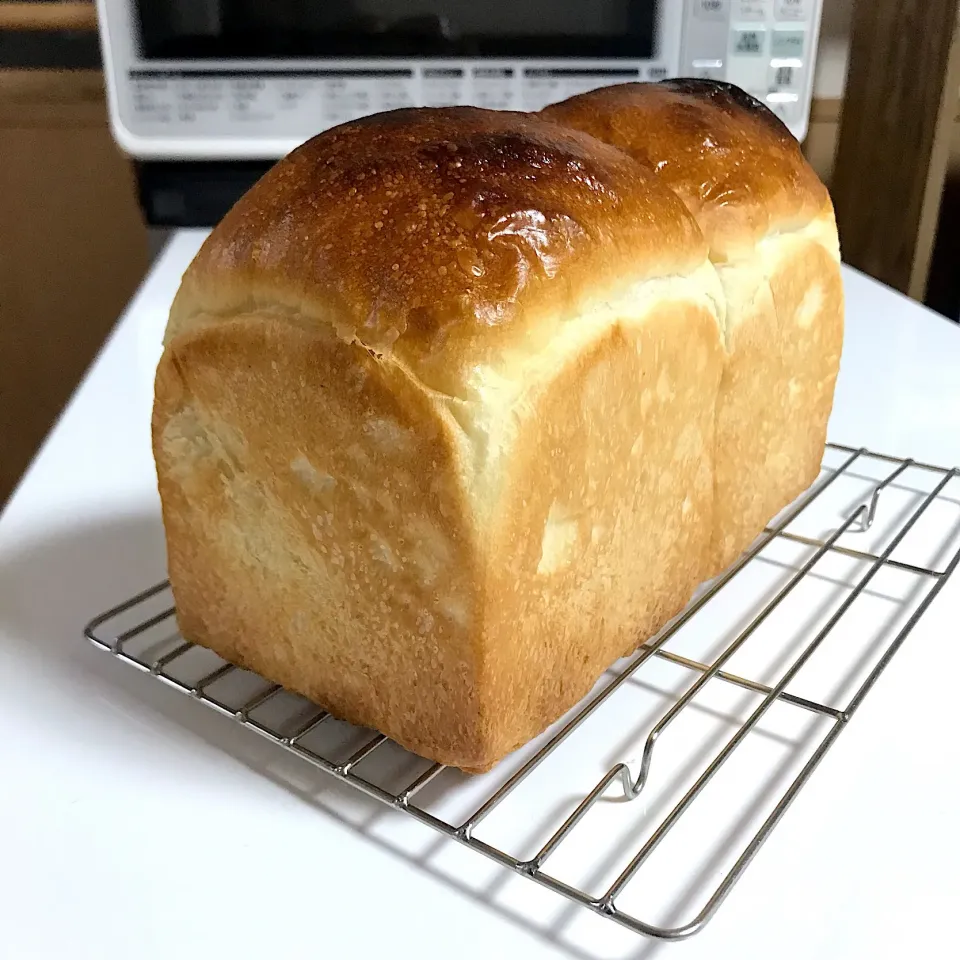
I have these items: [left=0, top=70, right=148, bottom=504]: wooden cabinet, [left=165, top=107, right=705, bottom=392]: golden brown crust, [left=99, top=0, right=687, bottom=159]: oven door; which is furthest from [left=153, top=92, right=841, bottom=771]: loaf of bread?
[left=0, top=70, right=148, bottom=504]: wooden cabinet

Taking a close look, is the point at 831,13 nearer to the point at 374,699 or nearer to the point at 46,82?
the point at 46,82

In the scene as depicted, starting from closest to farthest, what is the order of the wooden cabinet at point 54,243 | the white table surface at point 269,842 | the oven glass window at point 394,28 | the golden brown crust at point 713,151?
the white table surface at point 269,842
the golden brown crust at point 713,151
the oven glass window at point 394,28
the wooden cabinet at point 54,243

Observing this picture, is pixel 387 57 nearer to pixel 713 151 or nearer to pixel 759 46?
pixel 759 46

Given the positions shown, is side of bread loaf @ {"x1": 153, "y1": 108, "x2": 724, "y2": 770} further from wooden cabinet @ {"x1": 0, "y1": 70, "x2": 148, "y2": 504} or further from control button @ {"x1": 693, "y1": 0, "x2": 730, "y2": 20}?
wooden cabinet @ {"x1": 0, "y1": 70, "x2": 148, "y2": 504}

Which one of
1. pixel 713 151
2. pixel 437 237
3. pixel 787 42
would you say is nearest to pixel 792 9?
pixel 787 42

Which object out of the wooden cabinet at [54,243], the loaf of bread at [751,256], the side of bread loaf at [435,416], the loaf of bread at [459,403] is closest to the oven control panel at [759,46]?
the loaf of bread at [751,256]

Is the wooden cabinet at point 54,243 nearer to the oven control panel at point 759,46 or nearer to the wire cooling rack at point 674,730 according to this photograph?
the oven control panel at point 759,46
